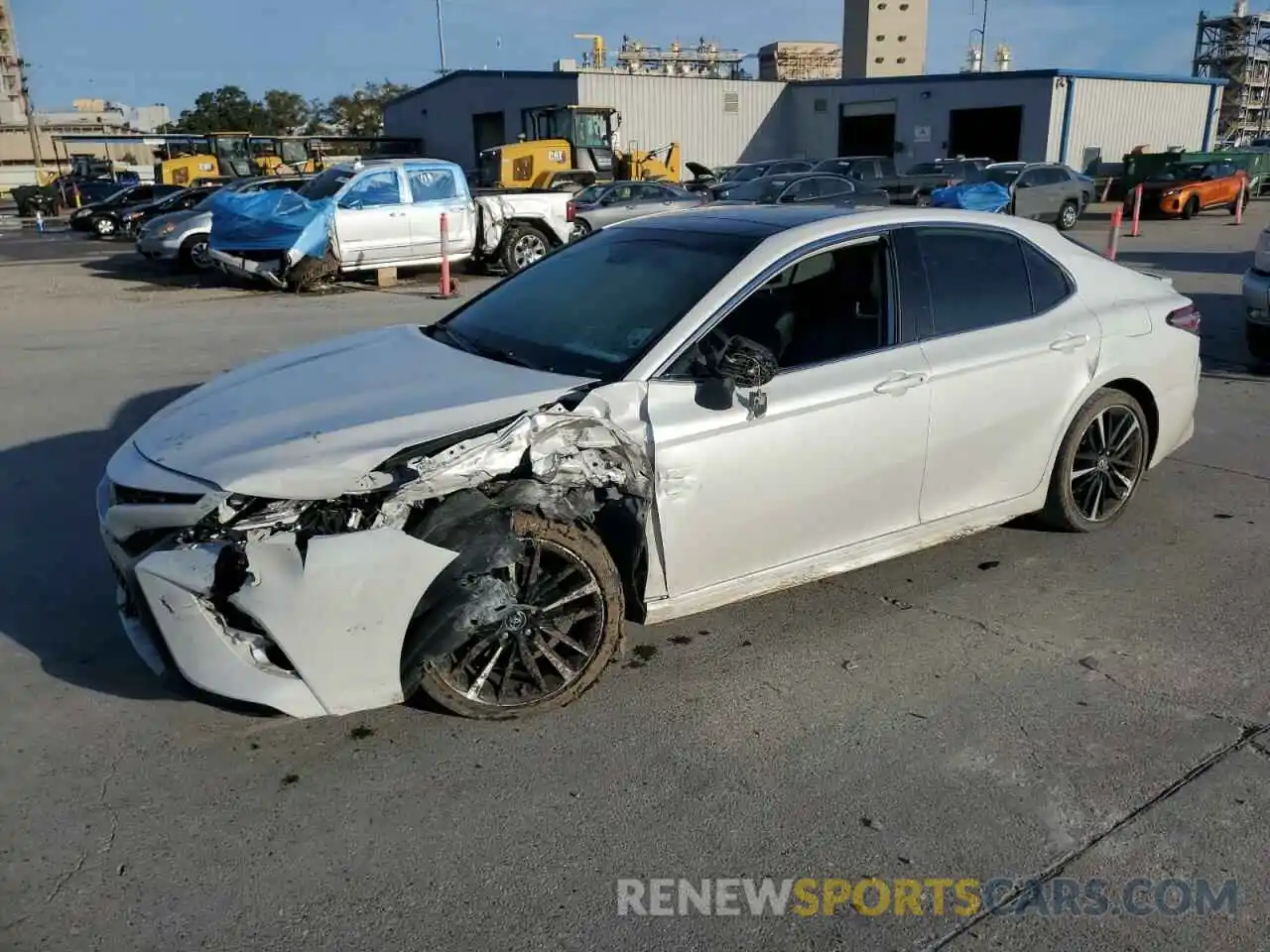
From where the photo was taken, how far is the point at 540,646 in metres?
3.38

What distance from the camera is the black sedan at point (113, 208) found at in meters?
28.6

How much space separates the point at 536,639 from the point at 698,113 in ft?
142

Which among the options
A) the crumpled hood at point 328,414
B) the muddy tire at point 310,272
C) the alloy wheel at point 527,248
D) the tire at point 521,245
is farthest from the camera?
the alloy wheel at point 527,248

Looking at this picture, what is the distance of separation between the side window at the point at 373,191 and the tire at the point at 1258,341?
1190 centimetres

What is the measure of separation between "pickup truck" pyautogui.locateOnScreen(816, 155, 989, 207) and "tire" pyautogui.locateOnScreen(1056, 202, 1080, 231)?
234 cm

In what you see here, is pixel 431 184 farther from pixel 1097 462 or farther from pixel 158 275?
pixel 1097 462

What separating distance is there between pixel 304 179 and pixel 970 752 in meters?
20.4

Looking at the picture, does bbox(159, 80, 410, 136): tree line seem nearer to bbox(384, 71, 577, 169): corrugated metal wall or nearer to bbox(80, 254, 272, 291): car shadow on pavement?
bbox(384, 71, 577, 169): corrugated metal wall

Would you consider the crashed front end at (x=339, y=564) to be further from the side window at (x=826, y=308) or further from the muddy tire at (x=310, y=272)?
the muddy tire at (x=310, y=272)

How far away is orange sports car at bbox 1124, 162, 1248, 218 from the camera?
26.9 m

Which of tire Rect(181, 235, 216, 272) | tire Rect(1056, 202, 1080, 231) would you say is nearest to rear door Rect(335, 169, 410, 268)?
tire Rect(181, 235, 216, 272)

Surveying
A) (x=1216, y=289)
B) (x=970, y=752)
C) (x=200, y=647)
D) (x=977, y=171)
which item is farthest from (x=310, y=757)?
(x=977, y=171)

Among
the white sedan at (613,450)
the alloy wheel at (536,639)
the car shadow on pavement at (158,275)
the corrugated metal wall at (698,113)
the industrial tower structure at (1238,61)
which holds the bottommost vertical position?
the car shadow on pavement at (158,275)

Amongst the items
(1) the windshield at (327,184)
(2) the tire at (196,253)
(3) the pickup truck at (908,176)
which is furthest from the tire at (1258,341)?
(3) the pickup truck at (908,176)
